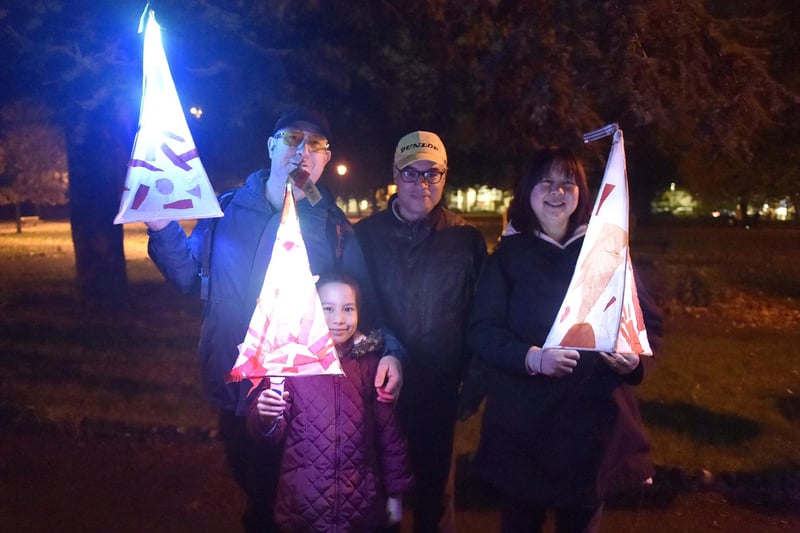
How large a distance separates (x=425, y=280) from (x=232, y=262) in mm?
857

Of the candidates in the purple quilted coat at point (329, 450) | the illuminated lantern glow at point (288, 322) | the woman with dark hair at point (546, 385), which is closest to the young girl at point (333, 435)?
the purple quilted coat at point (329, 450)

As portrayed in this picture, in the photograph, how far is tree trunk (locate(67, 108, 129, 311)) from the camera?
9.72 m

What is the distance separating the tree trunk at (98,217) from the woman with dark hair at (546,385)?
7861 mm

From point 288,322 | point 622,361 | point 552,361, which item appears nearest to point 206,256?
point 288,322

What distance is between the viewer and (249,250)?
2.94 metres

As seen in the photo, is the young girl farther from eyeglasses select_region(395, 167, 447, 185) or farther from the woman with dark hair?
eyeglasses select_region(395, 167, 447, 185)

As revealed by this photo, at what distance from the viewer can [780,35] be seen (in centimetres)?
1016

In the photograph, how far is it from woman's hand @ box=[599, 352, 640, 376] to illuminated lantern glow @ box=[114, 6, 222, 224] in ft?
5.08

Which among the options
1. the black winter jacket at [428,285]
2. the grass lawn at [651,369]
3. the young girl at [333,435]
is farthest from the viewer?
the grass lawn at [651,369]

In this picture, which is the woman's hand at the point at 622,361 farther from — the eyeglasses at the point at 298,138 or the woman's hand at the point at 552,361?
the eyeglasses at the point at 298,138

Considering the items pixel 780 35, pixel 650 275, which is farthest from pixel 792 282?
pixel 780 35

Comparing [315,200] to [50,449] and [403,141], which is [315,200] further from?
[50,449]

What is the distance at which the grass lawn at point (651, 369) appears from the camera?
18.2 feet

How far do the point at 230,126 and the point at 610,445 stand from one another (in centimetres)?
735
